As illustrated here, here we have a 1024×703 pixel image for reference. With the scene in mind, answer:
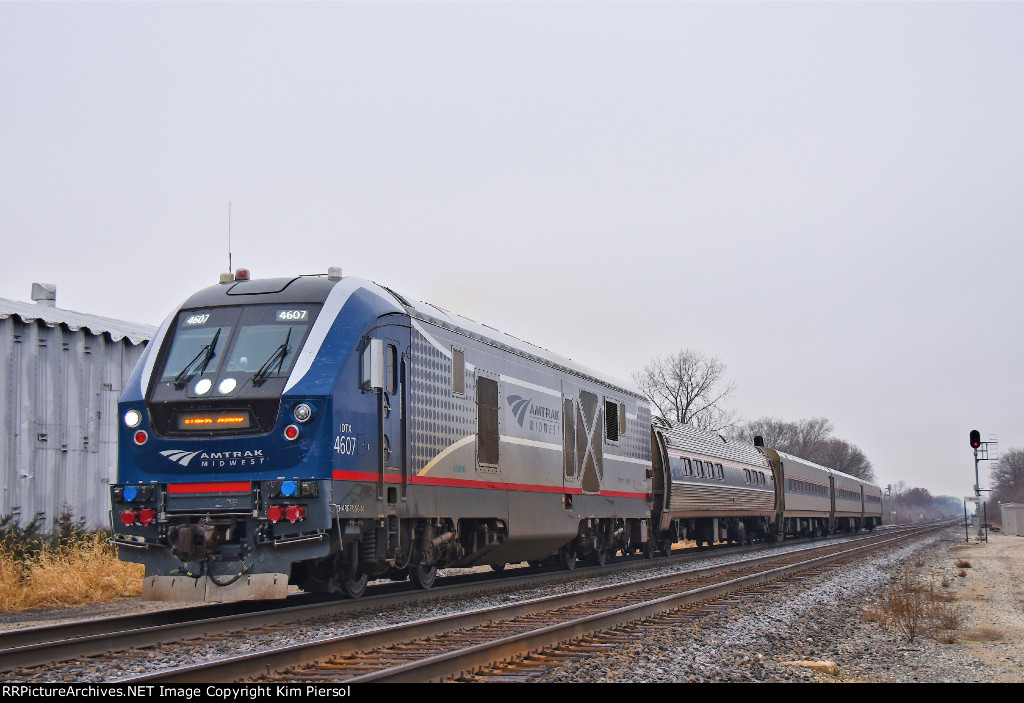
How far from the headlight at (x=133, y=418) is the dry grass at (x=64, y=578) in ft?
13.5

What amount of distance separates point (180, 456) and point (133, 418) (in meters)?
0.76

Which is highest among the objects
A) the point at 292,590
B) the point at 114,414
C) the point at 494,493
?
the point at 114,414

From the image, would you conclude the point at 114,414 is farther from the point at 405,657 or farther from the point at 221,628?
the point at 405,657

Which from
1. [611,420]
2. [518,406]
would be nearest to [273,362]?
[518,406]

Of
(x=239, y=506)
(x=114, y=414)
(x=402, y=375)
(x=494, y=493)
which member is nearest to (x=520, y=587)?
(x=494, y=493)

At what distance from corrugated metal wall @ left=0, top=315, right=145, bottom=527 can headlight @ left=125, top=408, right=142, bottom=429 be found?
6.96 metres

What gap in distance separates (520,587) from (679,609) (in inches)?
139

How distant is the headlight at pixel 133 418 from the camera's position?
36.2 feet

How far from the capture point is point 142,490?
10.8 metres

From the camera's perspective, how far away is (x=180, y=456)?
10781mm

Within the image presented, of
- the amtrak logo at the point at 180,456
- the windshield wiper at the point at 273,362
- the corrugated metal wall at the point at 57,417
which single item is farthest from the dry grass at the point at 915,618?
the corrugated metal wall at the point at 57,417

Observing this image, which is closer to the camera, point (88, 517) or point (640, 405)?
point (88, 517)

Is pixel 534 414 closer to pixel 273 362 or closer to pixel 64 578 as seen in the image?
pixel 273 362

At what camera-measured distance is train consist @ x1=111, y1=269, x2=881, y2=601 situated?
1046 centimetres
